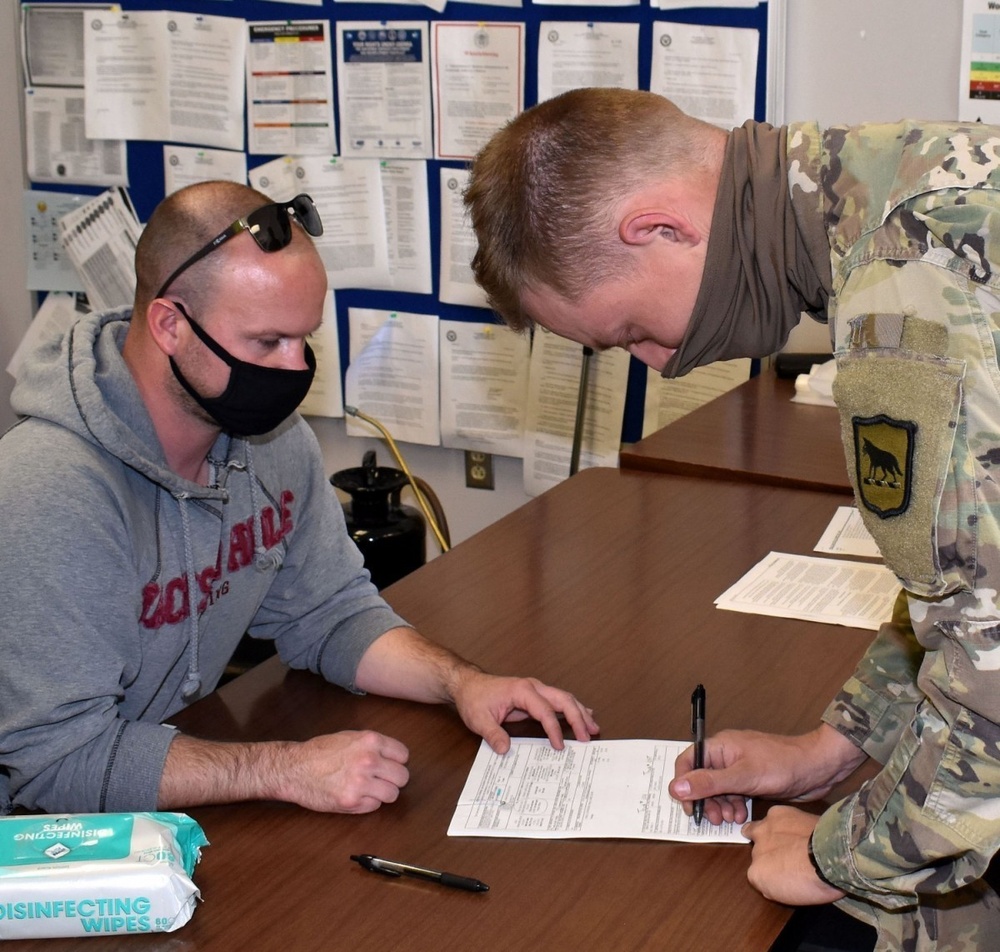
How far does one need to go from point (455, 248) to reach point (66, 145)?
3.61ft

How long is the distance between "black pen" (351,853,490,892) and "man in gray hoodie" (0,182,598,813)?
0.10 metres

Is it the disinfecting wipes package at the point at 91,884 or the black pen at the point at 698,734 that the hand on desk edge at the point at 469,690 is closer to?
the black pen at the point at 698,734

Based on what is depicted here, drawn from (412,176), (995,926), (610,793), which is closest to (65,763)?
(610,793)

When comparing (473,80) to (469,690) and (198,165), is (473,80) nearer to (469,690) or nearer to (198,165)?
(198,165)

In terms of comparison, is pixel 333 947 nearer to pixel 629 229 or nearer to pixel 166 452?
pixel 629 229

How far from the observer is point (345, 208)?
2988mm

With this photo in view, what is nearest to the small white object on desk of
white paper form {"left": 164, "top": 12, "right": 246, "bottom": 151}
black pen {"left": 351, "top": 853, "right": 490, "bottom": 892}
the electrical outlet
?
the electrical outlet

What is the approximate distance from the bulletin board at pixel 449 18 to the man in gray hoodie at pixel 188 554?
120cm

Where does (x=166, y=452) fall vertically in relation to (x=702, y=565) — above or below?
above

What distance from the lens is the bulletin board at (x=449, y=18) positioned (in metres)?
2.51

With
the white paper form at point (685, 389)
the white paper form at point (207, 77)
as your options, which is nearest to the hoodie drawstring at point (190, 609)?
the white paper form at point (685, 389)

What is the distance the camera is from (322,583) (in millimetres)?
1716

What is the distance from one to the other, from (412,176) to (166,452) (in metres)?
1.52

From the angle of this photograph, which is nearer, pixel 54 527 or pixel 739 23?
pixel 54 527
